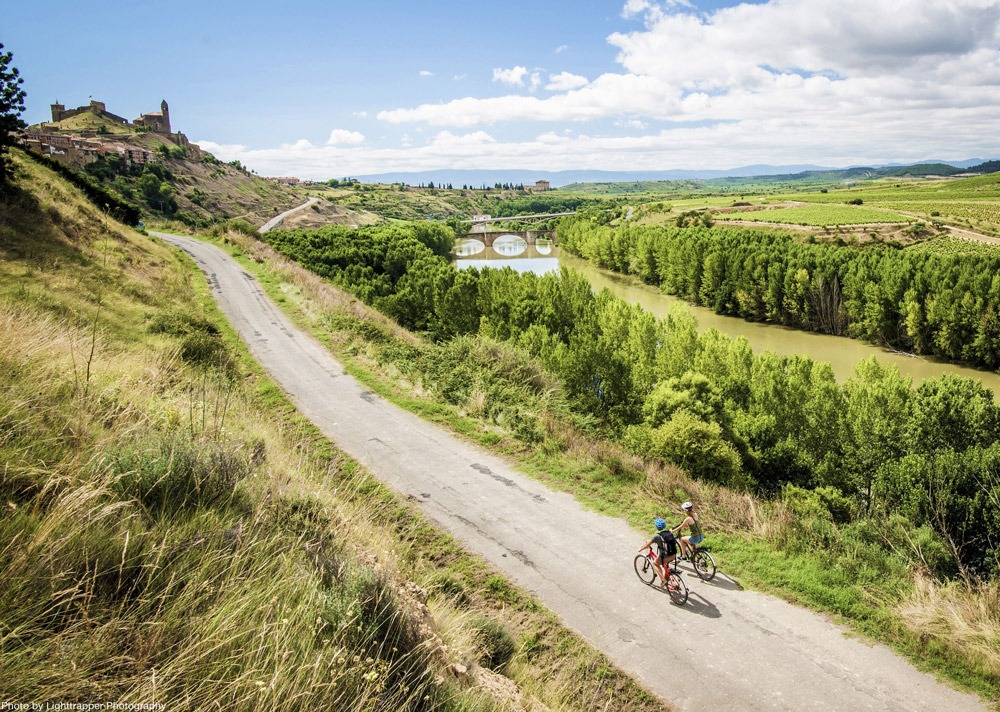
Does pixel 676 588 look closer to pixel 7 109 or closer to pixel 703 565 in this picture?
pixel 703 565

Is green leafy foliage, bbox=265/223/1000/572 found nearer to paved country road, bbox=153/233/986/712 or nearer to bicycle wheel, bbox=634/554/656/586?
paved country road, bbox=153/233/986/712

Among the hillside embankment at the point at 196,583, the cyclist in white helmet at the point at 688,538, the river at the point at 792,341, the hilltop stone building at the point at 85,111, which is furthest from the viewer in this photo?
the hilltop stone building at the point at 85,111

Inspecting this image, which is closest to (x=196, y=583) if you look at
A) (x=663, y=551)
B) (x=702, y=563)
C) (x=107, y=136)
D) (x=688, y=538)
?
(x=663, y=551)

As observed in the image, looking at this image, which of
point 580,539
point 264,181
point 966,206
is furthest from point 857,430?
point 264,181

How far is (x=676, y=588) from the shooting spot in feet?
32.9

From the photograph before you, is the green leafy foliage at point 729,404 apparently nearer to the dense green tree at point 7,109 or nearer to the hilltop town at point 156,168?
the dense green tree at point 7,109

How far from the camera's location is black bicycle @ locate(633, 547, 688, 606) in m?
10.0

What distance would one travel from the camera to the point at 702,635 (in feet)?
30.3

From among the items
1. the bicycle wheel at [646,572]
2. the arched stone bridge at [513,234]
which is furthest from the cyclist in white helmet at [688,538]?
the arched stone bridge at [513,234]

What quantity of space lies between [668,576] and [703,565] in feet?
3.84

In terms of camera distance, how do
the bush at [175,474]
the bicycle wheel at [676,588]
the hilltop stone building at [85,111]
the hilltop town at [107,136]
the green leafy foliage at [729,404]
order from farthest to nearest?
the hilltop stone building at [85,111] < the hilltop town at [107,136] < the green leafy foliage at [729,404] < the bicycle wheel at [676,588] < the bush at [175,474]

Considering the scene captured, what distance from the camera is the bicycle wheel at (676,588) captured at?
10000 millimetres

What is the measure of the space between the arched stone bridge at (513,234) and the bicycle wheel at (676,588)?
124 m

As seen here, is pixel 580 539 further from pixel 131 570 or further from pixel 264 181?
pixel 264 181
